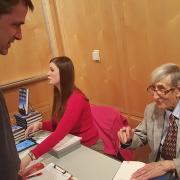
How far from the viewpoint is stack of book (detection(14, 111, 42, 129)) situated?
7.29 ft

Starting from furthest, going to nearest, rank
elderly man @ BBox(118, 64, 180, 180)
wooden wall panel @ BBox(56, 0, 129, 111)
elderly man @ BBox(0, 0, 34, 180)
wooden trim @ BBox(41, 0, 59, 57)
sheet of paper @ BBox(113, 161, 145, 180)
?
1. wooden trim @ BBox(41, 0, 59, 57)
2. wooden wall panel @ BBox(56, 0, 129, 111)
3. elderly man @ BBox(118, 64, 180, 180)
4. sheet of paper @ BBox(113, 161, 145, 180)
5. elderly man @ BBox(0, 0, 34, 180)

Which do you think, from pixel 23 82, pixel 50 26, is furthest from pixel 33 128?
pixel 50 26

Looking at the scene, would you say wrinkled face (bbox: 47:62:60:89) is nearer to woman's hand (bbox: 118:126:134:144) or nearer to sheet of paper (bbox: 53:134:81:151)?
sheet of paper (bbox: 53:134:81:151)

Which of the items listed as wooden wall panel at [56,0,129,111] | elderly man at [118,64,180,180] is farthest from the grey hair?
wooden wall panel at [56,0,129,111]

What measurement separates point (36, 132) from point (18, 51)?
87 cm

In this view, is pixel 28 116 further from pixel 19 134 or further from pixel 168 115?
pixel 168 115

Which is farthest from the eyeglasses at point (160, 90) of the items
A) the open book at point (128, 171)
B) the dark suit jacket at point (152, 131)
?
the open book at point (128, 171)

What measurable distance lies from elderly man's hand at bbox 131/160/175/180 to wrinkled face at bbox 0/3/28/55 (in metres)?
0.84

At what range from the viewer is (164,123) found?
1657mm

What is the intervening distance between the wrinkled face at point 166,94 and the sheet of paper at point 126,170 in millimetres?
434

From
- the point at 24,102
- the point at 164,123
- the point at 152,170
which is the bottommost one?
the point at 152,170

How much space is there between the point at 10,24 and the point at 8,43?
0.19ft

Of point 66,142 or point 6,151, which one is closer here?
point 6,151

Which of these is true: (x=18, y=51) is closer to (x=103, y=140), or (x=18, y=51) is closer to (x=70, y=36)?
(x=70, y=36)
